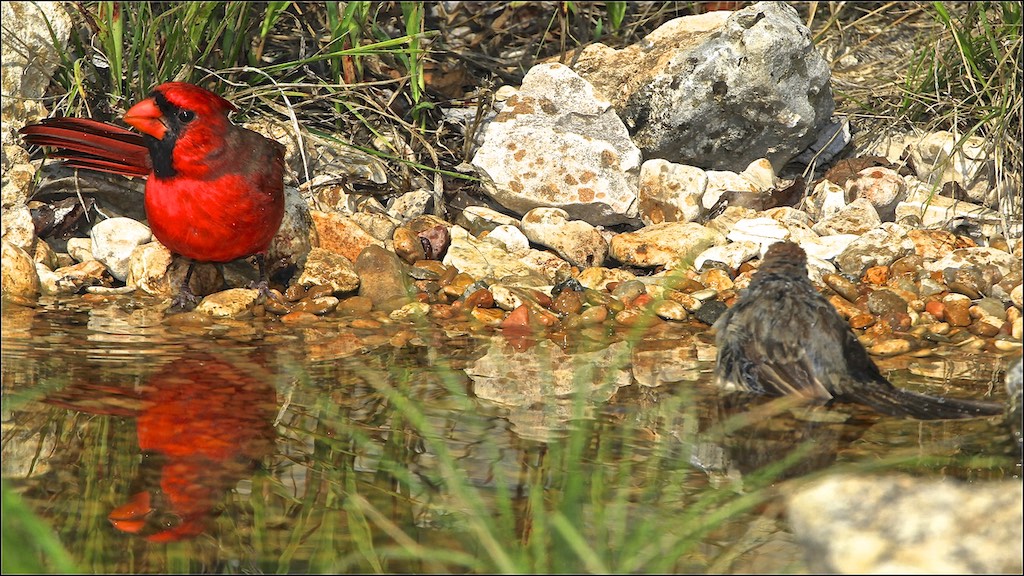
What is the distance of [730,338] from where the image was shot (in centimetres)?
346

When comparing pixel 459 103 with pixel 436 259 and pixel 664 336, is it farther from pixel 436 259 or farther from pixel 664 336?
pixel 664 336

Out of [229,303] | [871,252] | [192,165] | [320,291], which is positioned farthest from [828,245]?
[192,165]

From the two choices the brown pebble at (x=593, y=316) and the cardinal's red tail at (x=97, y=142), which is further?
the cardinal's red tail at (x=97, y=142)

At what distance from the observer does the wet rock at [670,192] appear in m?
5.22

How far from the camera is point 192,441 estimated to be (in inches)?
115

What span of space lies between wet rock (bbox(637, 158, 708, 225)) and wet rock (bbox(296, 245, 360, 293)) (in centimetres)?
140

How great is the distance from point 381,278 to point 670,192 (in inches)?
60.4

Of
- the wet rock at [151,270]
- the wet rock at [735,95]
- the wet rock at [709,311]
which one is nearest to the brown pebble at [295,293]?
the wet rock at [151,270]

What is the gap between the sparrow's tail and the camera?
10.0 feet

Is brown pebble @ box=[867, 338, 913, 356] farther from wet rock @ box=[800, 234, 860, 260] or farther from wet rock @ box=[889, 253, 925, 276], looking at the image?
wet rock @ box=[800, 234, 860, 260]

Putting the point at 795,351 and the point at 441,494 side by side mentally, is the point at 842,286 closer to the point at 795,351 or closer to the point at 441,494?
the point at 795,351

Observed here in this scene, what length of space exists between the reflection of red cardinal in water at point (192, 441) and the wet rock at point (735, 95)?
110 inches

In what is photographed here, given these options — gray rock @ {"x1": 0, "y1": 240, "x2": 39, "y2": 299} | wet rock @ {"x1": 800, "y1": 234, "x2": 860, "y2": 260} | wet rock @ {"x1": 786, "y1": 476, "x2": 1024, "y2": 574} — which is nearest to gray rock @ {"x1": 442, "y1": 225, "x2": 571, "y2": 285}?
wet rock @ {"x1": 800, "y1": 234, "x2": 860, "y2": 260}

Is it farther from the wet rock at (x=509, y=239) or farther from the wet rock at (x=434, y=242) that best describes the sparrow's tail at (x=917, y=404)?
the wet rock at (x=434, y=242)
